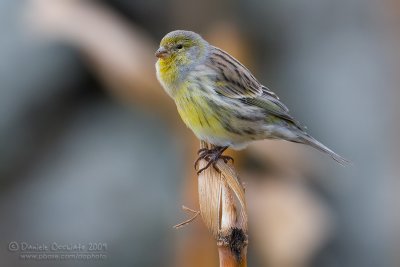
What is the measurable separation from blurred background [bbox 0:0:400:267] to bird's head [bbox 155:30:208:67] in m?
2.10

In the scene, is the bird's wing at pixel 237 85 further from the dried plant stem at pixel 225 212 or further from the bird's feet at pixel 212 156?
the dried plant stem at pixel 225 212

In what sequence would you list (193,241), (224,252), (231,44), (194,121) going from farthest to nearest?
(231,44)
(193,241)
(194,121)
(224,252)

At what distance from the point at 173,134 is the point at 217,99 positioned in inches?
111

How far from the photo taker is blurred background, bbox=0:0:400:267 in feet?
25.0

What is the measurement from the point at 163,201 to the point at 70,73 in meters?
1.66

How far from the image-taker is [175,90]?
5125 millimetres

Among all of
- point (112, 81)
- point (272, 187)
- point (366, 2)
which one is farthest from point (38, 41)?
point (366, 2)

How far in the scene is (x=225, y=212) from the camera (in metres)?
3.56

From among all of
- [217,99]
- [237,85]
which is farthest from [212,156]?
[237,85]

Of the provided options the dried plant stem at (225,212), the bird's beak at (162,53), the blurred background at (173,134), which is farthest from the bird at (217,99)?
the blurred background at (173,134)

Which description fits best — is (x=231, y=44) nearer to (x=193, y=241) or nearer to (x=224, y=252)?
(x=193, y=241)

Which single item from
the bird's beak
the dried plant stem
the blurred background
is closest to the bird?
the bird's beak

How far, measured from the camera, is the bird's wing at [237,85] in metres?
5.17

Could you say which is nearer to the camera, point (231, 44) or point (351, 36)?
point (231, 44)
